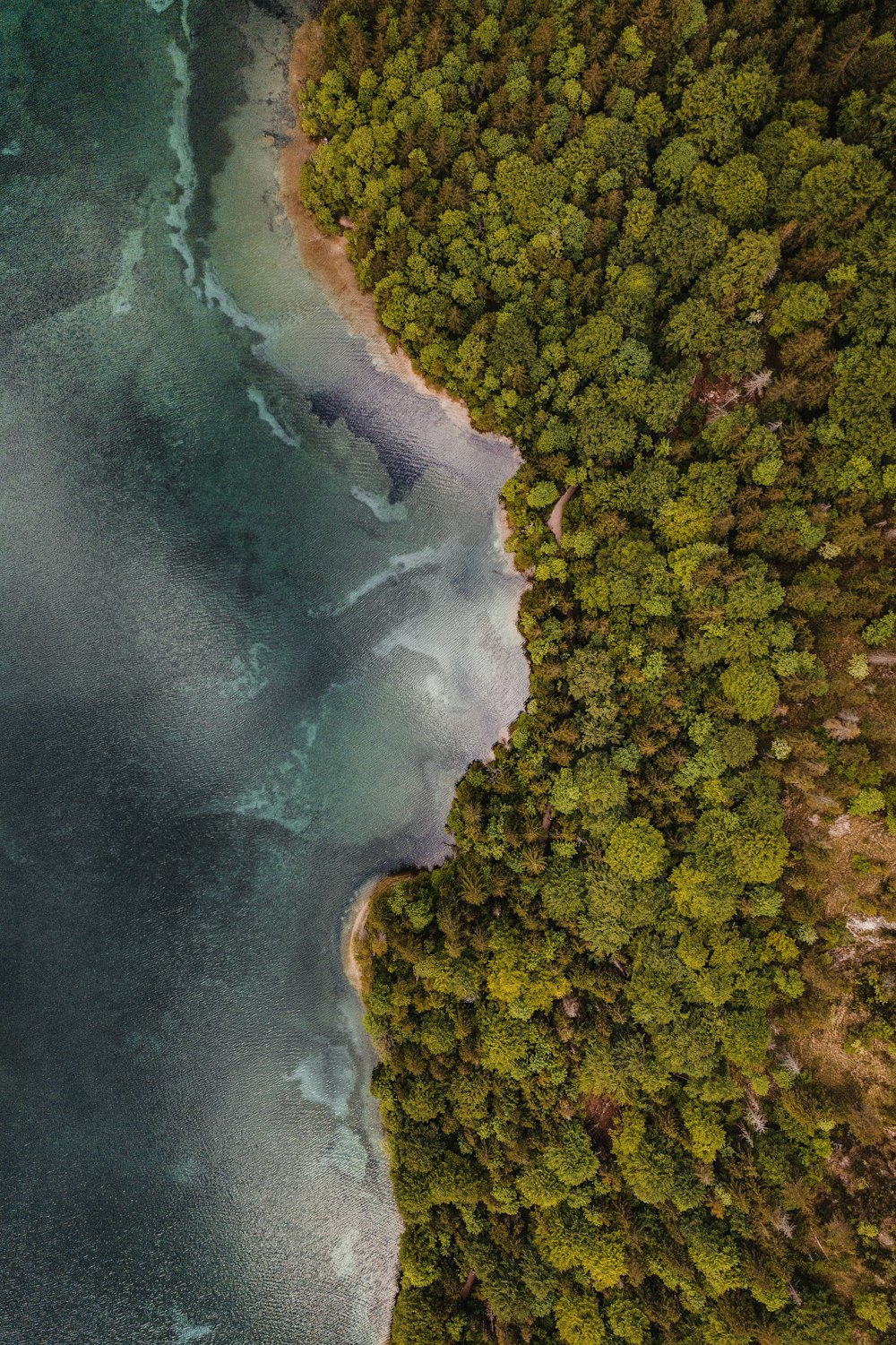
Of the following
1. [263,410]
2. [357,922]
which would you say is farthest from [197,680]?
[357,922]

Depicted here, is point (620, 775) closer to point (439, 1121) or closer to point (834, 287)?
point (439, 1121)

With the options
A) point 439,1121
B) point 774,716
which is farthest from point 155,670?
point 774,716

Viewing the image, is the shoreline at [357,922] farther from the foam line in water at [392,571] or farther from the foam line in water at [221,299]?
the foam line in water at [221,299]

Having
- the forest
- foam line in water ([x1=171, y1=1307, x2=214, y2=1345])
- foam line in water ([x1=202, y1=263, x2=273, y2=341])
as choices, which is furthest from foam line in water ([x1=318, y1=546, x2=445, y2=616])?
foam line in water ([x1=171, y1=1307, x2=214, y2=1345])

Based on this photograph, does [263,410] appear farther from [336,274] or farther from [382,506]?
[382,506]

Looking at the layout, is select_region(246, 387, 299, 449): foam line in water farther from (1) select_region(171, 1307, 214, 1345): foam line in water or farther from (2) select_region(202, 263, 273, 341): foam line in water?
(1) select_region(171, 1307, 214, 1345): foam line in water

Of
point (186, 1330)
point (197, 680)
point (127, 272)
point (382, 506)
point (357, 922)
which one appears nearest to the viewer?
point (186, 1330)
